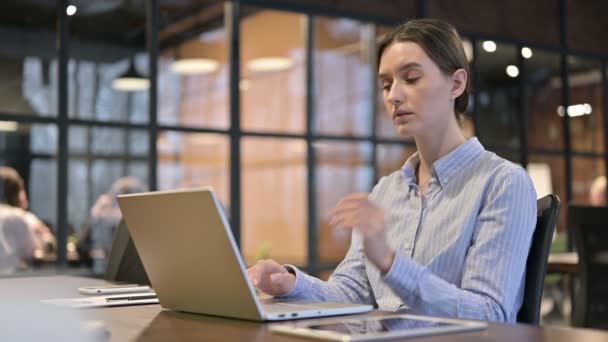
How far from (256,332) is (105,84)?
15.0 ft

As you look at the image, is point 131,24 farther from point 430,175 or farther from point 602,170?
point 602,170

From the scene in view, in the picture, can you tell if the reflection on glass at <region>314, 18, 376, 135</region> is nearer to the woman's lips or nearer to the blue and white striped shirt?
the blue and white striped shirt

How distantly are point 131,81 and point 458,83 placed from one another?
13.2ft

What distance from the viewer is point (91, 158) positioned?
5.50m

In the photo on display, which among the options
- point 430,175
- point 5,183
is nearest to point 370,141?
point 5,183

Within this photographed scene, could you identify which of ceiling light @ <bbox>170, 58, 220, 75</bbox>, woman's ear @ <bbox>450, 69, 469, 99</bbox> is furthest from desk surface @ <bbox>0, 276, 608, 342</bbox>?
ceiling light @ <bbox>170, 58, 220, 75</bbox>

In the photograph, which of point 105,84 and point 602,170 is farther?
point 602,170

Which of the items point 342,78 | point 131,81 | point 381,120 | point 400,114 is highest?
point 342,78

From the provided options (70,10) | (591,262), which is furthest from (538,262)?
(70,10)

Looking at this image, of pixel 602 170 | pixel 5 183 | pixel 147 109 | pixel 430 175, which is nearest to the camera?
pixel 430 175

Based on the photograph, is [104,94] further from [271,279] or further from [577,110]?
[577,110]

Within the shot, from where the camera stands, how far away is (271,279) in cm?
181

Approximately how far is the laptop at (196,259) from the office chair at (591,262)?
102 inches

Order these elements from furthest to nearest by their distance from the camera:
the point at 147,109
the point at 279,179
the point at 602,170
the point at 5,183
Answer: the point at 602,170 → the point at 279,179 → the point at 147,109 → the point at 5,183
